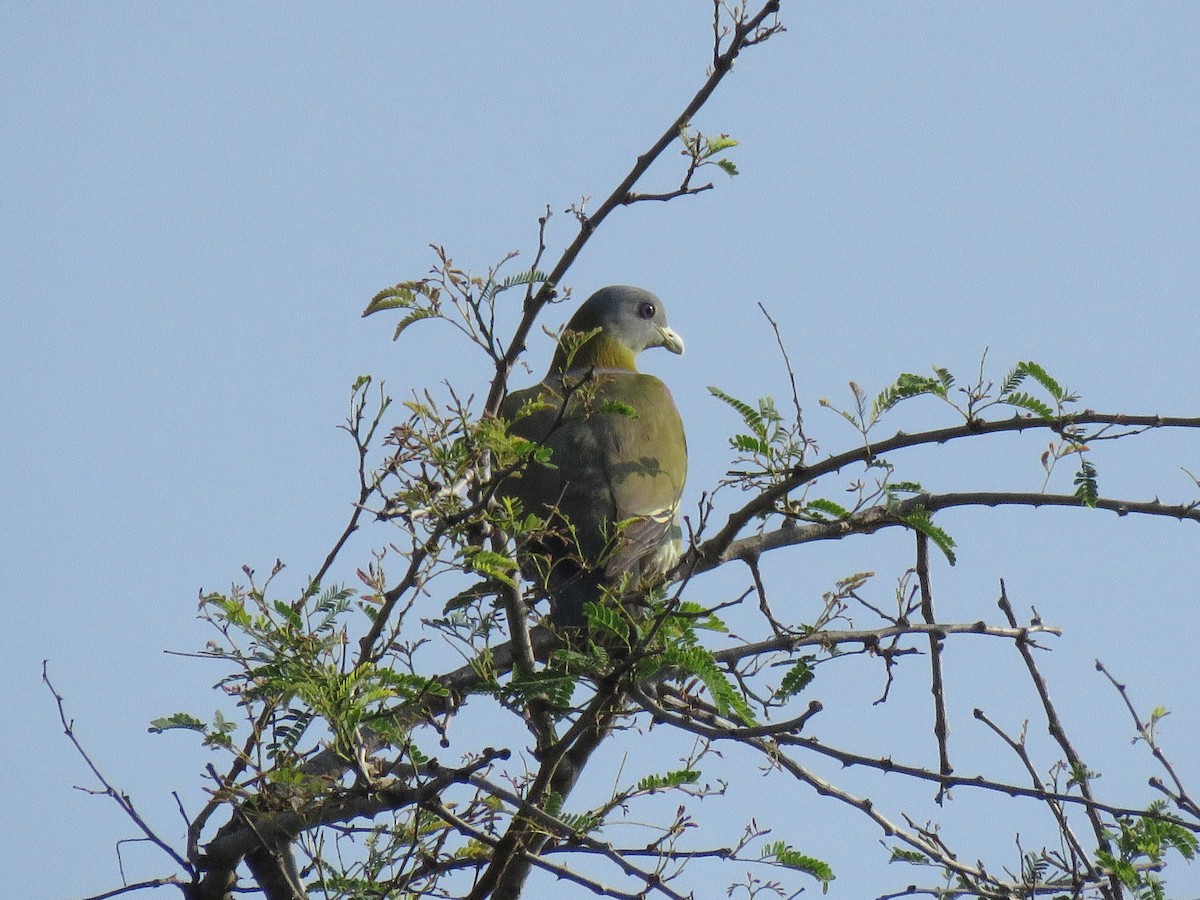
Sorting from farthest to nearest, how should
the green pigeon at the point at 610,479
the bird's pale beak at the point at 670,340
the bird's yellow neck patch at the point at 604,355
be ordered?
the bird's pale beak at the point at 670,340
the bird's yellow neck patch at the point at 604,355
the green pigeon at the point at 610,479

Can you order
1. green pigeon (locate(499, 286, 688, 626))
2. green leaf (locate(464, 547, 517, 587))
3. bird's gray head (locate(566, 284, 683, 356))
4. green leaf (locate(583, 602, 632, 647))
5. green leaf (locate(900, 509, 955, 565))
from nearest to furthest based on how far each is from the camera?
green leaf (locate(464, 547, 517, 587)), green leaf (locate(583, 602, 632, 647)), green leaf (locate(900, 509, 955, 565)), green pigeon (locate(499, 286, 688, 626)), bird's gray head (locate(566, 284, 683, 356))

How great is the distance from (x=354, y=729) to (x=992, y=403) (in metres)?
1.66

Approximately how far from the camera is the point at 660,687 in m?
3.51

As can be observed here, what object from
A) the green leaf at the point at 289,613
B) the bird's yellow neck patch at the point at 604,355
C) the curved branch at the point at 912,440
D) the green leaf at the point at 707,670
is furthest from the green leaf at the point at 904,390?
the bird's yellow neck patch at the point at 604,355

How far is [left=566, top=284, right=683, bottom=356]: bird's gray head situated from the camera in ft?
22.2

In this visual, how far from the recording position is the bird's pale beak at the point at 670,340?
700 centimetres

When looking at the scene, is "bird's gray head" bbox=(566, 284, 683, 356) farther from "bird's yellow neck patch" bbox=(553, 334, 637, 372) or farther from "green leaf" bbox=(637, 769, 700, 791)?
"green leaf" bbox=(637, 769, 700, 791)

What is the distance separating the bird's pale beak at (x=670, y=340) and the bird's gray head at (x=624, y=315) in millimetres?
48

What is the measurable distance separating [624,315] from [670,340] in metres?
0.37

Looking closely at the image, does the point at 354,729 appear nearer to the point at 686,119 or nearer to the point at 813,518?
the point at 813,518

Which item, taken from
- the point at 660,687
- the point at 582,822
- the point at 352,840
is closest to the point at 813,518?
the point at 660,687

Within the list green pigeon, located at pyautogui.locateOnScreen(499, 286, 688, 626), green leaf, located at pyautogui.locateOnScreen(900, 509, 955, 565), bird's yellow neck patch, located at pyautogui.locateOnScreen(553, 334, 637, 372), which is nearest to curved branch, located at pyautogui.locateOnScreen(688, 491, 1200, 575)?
green leaf, located at pyautogui.locateOnScreen(900, 509, 955, 565)

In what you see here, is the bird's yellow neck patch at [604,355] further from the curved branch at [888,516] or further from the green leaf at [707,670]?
the green leaf at [707,670]

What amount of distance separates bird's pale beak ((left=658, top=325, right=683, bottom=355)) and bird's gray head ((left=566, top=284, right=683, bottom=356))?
5 cm
